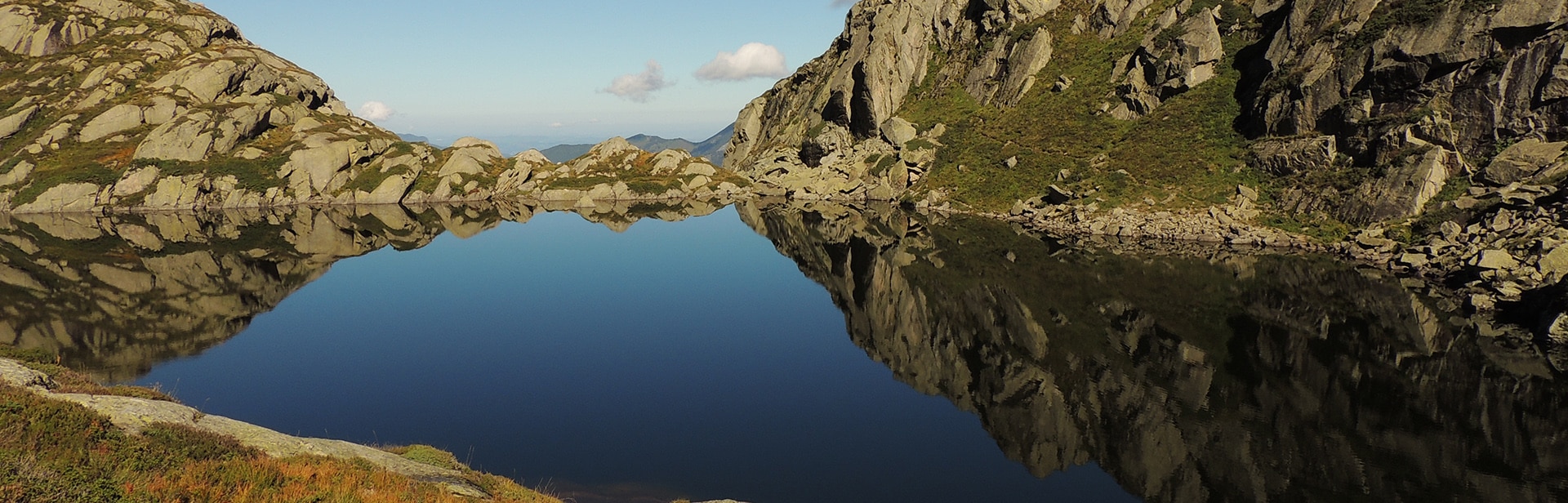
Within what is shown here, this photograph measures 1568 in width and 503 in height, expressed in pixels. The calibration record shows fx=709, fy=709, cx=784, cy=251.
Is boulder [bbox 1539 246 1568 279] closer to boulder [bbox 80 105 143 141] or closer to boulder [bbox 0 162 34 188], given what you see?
boulder [bbox 0 162 34 188]

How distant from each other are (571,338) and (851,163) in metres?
97.9

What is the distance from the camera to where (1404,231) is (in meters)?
62.1

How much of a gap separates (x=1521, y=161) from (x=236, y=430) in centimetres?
8819

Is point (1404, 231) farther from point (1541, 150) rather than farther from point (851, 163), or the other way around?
point (851, 163)

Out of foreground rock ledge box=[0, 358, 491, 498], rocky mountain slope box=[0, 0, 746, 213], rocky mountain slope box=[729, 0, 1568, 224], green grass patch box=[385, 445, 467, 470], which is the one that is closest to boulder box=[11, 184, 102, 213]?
rocky mountain slope box=[0, 0, 746, 213]

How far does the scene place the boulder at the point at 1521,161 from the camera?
58312 mm

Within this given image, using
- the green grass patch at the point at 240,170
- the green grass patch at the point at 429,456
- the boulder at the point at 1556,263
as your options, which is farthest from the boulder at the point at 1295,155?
the green grass patch at the point at 240,170

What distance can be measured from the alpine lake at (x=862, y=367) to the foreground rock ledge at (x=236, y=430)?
6053mm

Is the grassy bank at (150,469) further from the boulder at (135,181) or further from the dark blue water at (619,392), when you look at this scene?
the boulder at (135,181)

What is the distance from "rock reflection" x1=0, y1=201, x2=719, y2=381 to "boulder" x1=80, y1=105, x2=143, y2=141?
2571 cm

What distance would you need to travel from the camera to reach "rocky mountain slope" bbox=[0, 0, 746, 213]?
12188cm

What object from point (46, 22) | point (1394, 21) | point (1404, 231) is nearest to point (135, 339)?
point (1404, 231)

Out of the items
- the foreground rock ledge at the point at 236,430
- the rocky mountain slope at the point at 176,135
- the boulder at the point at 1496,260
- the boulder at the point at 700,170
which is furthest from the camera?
the boulder at the point at 700,170

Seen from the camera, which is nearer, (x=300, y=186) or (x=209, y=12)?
(x=300, y=186)
